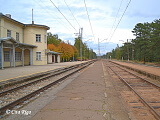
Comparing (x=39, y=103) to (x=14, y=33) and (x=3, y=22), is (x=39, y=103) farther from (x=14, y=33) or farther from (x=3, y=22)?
(x=14, y=33)

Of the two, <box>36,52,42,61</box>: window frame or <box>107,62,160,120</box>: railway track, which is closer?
<box>107,62,160,120</box>: railway track

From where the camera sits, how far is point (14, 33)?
31453 millimetres

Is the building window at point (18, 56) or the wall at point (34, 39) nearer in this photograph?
the building window at point (18, 56)

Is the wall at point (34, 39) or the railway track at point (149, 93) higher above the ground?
the wall at point (34, 39)

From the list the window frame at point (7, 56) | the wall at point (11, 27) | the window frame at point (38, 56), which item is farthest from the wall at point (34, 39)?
the window frame at point (7, 56)

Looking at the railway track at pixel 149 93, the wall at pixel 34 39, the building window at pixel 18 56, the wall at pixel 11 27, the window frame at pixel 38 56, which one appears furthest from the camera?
the window frame at pixel 38 56

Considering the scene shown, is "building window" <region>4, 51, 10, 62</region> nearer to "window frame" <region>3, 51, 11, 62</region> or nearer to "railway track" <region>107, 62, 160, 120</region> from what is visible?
"window frame" <region>3, 51, 11, 62</region>

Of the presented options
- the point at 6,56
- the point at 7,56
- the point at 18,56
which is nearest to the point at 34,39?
the point at 18,56

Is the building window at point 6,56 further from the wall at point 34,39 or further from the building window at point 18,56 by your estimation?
the wall at point 34,39

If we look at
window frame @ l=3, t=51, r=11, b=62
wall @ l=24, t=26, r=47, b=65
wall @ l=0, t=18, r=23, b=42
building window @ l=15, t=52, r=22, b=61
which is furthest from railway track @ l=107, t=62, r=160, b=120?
wall @ l=24, t=26, r=47, b=65

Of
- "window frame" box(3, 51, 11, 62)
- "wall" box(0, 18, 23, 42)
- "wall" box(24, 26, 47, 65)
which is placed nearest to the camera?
"wall" box(0, 18, 23, 42)

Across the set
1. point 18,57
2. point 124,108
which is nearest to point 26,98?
point 124,108

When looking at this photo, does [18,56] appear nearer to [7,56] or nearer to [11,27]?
[7,56]

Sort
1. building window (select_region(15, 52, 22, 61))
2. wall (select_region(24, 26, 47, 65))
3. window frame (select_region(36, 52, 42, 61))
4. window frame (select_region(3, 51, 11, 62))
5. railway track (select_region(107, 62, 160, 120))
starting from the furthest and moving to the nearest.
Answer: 1. window frame (select_region(36, 52, 42, 61))
2. wall (select_region(24, 26, 47, 65))
3. building window (select_region(15, 52, 22, 61))
4. window frame (select_region(3, 51, 11, 62))
5. railway track (select_region(107, 62, 160, 120))
